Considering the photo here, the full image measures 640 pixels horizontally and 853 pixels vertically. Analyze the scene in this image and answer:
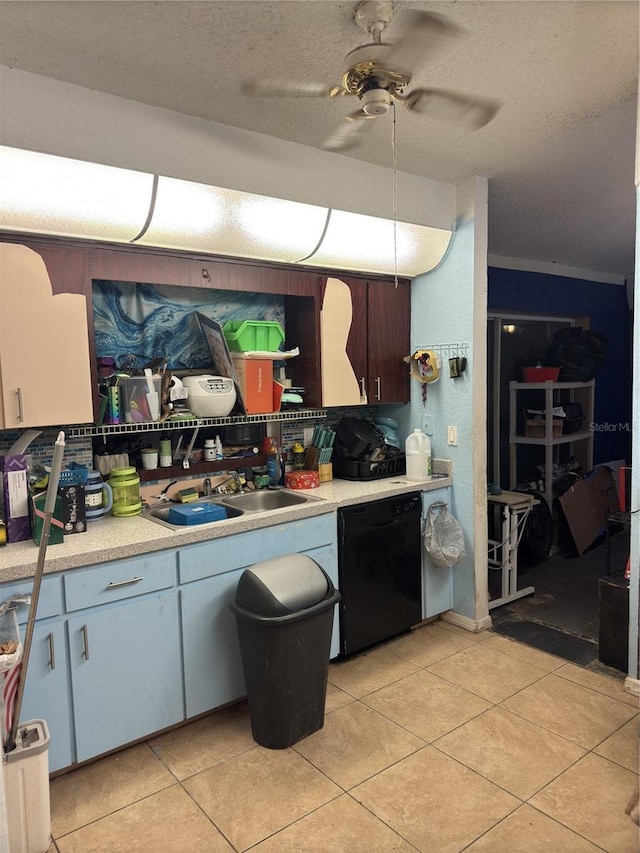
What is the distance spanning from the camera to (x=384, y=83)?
183 cm

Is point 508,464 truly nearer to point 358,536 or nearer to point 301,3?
point 358,536

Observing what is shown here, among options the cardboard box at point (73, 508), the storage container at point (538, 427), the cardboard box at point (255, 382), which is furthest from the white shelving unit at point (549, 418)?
the cardboard box at point (73, 508)

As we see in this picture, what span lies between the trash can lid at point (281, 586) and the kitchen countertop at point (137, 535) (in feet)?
0.81

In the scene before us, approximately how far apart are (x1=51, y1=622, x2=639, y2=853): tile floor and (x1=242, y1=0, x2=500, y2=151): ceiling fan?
7.83 feet

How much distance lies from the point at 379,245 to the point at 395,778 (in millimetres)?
2531

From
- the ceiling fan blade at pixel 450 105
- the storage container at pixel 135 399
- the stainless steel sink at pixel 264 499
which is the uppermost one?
the ceiling fan blade at pixel 450 105

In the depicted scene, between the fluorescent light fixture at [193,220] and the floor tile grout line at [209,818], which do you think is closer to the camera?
the floor tile grout line at [209,818]

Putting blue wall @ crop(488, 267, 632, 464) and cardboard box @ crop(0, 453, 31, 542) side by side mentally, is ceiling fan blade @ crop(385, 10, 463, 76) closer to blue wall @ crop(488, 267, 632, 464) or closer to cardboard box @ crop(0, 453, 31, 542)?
cardboard box @ crop(0, 453, 31, 542)

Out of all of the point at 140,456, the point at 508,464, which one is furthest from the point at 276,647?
the point at 508,464

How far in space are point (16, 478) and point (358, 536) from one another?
1642mm

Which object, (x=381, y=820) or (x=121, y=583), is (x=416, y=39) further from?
(x=381, y=820)

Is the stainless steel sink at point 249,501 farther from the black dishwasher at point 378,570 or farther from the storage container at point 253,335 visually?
the storage container at point 253,335

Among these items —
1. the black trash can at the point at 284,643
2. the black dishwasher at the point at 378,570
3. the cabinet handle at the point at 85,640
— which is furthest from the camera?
the black dishwasher at the point at 378,570

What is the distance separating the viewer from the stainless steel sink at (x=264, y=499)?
10.4ft
